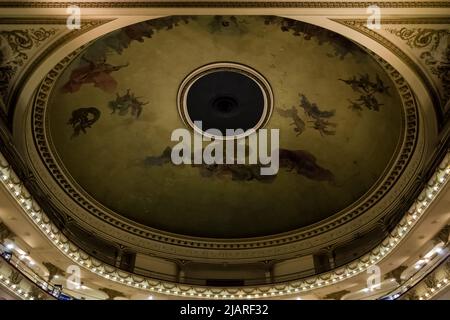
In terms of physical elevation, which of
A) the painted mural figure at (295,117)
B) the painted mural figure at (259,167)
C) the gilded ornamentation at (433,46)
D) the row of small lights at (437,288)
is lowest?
the row of small lights at (437,288)

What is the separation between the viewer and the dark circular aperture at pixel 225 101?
1830cm

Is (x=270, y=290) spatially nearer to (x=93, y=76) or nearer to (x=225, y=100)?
(x=225, y=100)

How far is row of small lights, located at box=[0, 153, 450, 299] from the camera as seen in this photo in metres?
12.2

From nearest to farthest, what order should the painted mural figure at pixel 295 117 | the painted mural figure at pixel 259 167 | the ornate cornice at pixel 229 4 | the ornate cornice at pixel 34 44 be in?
the ornate cornice at pixel 229 4 → the ornate cornice at pixel 34 44 → the painted mural figure at pixel 295 117 → the painted mural figure at pixel 259 167

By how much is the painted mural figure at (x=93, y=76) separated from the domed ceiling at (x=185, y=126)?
4 centimetres

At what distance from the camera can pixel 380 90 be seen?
16.9 m

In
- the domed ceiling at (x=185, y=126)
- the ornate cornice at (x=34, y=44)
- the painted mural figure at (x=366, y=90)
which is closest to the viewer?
the ornate cornice at (x=34, y=44)

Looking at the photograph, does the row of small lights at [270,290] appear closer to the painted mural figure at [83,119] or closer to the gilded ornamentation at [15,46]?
the gilded ornamentation at [15,46]

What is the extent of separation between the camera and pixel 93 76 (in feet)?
56.4

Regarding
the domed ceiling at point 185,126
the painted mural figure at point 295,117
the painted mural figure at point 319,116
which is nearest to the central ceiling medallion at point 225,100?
the domed ceiling at point 185,126

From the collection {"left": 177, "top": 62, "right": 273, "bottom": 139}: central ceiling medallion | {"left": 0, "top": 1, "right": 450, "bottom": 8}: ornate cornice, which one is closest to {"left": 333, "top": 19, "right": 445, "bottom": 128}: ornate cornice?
{"left": 0, "top": 1, "right": 450, "bottom": 8}: ornate cornice

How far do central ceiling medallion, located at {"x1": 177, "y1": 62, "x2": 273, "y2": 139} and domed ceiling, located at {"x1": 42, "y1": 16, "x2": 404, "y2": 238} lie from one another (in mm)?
330

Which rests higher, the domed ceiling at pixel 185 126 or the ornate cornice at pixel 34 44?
the domed ceiling at pixel 185 126

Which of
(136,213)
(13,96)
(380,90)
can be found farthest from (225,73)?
(13,96)
